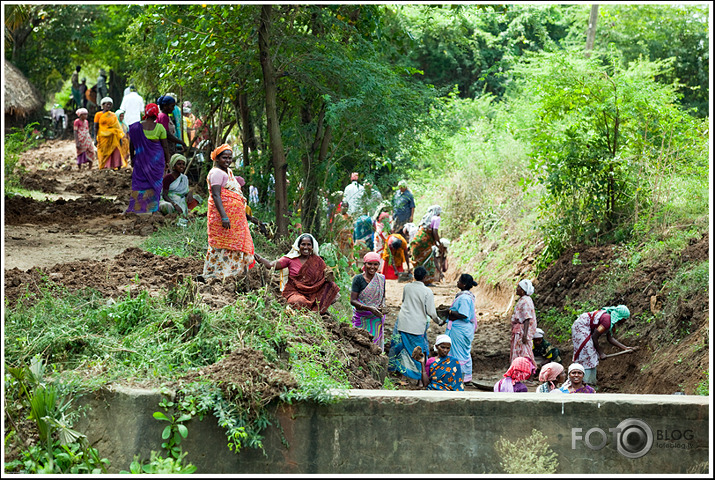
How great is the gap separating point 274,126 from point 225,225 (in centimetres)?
265

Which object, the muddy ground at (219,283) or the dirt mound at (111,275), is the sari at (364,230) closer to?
the muddy ground at (219,283)

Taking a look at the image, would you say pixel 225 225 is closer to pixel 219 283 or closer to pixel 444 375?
pixel 219 283

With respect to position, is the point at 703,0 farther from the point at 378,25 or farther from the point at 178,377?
the point at 378,25

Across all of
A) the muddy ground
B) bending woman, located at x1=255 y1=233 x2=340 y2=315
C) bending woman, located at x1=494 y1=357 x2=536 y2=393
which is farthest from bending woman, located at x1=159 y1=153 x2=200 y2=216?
bending woman, located at x1=494 y1=357 x2=536 y2=393

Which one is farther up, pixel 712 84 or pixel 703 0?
pixel 703 0

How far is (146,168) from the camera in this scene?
1095 cm

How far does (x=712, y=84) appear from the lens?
470 cm

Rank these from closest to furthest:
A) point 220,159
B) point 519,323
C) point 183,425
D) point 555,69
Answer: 1. point 183,425
2. point 220,159
3. point 519,323
4. point 555,69

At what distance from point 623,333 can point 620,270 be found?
1.36 metres

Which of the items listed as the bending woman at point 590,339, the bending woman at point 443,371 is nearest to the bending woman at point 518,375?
the bending woman at point 443,371

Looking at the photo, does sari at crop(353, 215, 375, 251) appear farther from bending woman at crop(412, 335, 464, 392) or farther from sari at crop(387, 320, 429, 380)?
bending woman at crop(412, 335, 464, 392)

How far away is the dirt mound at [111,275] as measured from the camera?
278 inches

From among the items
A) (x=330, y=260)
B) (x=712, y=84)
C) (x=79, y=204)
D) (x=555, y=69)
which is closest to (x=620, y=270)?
(x=555, y=69)

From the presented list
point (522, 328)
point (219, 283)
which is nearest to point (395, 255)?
point (522, 328)
